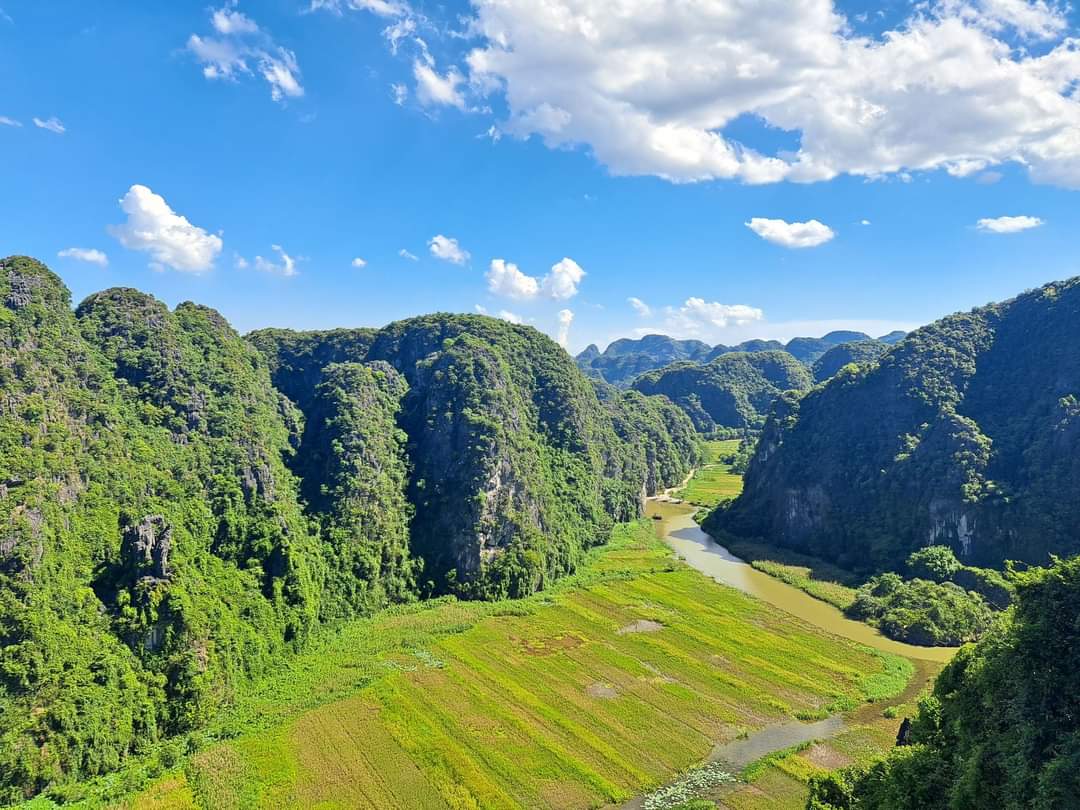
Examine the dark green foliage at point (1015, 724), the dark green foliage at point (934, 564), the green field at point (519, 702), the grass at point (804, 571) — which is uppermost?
the dark green foliage at point (1015, 724)

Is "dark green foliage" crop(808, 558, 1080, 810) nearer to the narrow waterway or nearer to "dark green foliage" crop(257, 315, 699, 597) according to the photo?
the narrow waterway

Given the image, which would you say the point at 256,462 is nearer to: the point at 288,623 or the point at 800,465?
the point at 288,623

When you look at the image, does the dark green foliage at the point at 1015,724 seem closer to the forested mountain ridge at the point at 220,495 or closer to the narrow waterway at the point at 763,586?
the narrow waterway at the point at 763,586

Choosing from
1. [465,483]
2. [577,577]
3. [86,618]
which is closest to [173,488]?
[86,618]

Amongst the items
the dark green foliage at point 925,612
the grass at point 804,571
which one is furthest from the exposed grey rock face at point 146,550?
the grass at point 804,571

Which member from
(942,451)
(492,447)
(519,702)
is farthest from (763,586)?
(519,702)

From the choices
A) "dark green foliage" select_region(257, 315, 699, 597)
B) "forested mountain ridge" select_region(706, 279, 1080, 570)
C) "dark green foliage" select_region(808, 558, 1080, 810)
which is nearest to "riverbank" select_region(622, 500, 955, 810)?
"dark green foliage" select_region(808, 558, 1080, 810)
